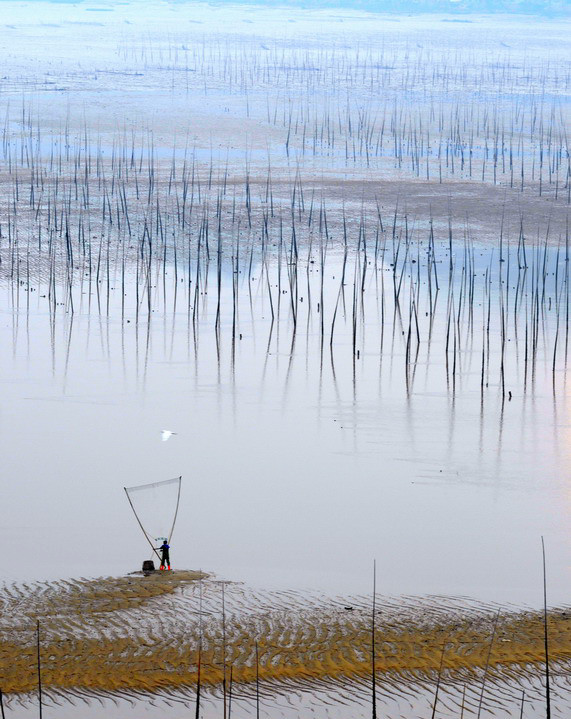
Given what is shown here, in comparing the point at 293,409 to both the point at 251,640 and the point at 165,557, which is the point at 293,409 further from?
the point at 251,640

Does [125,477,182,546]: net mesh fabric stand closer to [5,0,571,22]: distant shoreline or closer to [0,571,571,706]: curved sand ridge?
[0,571,571,706]: curved sand ridge

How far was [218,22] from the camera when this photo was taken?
76062mm

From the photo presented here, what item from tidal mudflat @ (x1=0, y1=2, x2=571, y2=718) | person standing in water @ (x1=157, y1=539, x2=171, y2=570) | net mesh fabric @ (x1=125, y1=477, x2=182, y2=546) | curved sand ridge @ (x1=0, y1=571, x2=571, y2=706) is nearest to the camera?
curved sand ridge @ (x1=0, y1=571, x2=571, y2=706)

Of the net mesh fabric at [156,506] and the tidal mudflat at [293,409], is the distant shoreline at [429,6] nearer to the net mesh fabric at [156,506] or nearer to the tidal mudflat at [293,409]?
the tidal mudflat at [293,409]

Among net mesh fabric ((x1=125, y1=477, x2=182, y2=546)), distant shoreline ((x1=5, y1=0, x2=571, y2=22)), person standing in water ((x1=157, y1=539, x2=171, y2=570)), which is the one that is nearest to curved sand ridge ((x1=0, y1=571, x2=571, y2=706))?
person standing in water ((x1=157, y1=539, x2=171, y2=570))

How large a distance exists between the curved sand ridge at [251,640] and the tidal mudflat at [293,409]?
0.06 feet

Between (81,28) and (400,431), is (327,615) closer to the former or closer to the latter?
(400,431)

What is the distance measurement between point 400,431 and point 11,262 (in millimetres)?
7219

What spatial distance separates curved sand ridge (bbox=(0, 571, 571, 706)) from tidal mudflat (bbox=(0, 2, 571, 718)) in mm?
17

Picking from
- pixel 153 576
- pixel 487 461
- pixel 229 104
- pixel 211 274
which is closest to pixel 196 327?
pixel 211 274

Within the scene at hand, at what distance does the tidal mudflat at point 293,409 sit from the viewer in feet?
20.4

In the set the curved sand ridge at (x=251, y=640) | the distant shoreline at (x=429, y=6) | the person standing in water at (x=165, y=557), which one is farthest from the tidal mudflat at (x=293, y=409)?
the distant shoreline at (x=429, y=6)

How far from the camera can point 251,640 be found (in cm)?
629

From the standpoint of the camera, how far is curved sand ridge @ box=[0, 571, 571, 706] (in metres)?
5.93
